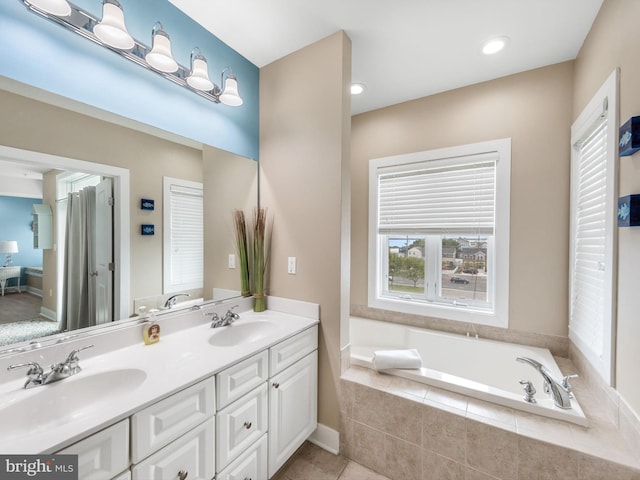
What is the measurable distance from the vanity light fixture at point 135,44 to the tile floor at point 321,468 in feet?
7.55

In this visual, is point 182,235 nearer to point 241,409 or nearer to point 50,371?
point 50,371

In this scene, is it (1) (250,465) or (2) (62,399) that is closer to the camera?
(2) (62,399)

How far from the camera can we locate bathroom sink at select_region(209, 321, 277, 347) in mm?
1611

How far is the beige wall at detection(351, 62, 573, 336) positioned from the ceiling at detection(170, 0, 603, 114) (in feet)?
0.51

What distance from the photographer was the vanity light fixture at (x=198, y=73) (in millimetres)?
1521

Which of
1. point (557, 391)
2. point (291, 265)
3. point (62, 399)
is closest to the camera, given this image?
point (62, 399)

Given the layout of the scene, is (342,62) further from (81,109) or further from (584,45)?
(584,45)

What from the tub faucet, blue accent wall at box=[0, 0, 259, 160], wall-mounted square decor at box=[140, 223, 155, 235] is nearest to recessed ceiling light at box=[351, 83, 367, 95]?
blue accent wall at box=[0, 0, 259, 160]

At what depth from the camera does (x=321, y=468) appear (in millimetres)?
1605

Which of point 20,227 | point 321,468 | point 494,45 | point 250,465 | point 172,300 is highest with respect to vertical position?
point 494,45

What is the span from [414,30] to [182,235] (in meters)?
1.96

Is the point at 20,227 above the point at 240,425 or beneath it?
above

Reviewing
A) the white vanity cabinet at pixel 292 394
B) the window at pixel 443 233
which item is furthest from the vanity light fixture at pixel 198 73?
the window at pixel 443 233

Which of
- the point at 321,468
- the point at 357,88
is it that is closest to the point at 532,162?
→ the point at 357,88
